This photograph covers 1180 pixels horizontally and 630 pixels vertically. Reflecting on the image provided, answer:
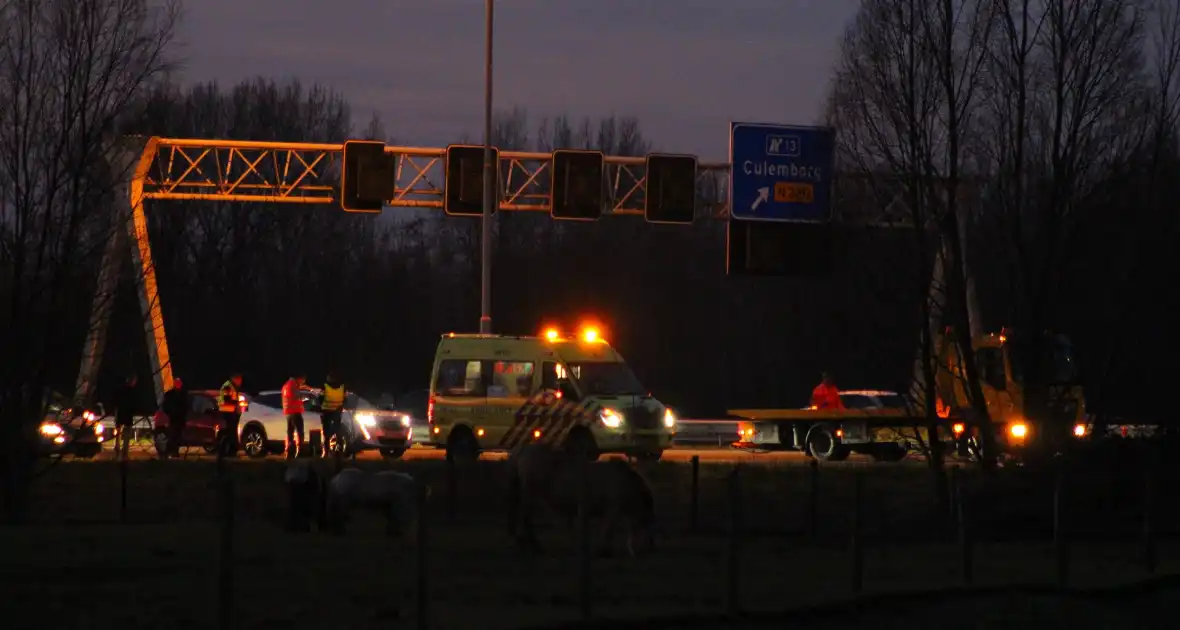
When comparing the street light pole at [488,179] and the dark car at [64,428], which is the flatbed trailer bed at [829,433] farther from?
the dark car at [64,428]

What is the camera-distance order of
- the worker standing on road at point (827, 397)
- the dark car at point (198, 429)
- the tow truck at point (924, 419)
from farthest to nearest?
the worker standing on road at point (827, 397) → the dark car at point (198, 429) → the tow truck at point (924, 419)

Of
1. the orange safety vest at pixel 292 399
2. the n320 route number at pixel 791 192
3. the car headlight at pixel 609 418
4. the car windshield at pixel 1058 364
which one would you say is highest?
the n320 route number at pixel 791 192

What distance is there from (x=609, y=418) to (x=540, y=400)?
4.32 ft

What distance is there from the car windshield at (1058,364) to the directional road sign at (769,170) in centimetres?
1172

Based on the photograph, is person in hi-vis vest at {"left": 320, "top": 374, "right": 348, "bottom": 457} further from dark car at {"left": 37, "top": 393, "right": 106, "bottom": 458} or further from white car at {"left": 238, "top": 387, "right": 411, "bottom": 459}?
dark car at {"left": 37, "top": 393, "right": 106, "bottom": 458}

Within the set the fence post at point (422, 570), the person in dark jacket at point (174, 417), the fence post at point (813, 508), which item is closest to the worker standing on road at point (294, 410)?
the person in dark jacket at point (174, 417)

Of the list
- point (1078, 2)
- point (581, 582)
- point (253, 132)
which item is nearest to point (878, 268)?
point (1078, 2)

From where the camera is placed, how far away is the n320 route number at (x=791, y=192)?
1473 inches

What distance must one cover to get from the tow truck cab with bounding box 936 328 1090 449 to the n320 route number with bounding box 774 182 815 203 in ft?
14.7

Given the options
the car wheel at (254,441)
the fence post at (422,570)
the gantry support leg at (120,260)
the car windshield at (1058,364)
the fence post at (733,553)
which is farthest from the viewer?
the car wheel at (254,441)

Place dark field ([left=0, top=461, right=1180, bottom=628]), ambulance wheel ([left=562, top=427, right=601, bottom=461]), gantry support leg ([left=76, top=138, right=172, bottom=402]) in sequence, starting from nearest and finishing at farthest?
1. dark field ([left=0, top=461, right=1180, bottom=628])
2. gantry support leg ([left=76, top=138, right=172, bottom=402])
3. ambulance wheel ([left=562, top=427, right=601, bottom=461])

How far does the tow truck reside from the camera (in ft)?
85.2

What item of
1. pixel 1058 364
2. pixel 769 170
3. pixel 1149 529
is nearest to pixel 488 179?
pixel 769 170

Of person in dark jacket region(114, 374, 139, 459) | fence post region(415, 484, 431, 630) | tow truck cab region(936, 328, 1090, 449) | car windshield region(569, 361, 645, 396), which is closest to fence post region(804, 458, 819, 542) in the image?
tow truck cab region(936, 328, 1090, 449)
